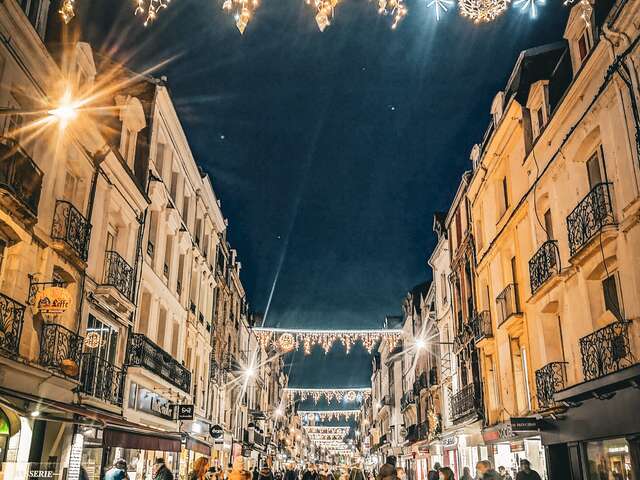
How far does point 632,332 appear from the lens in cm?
1208

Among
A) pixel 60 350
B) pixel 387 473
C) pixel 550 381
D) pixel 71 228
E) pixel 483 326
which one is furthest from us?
pixel 483 326

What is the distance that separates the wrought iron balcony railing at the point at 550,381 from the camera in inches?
624

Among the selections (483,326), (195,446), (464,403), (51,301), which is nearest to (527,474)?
(483,326)

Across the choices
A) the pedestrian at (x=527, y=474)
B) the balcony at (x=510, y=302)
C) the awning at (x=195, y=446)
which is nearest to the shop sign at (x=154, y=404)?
the awning at (x=195, y=446)

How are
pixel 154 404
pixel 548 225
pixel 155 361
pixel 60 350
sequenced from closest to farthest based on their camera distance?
1. pixel 60 350
2. pixel 548 225
3. pixel 155 361
4. pixel 154 404

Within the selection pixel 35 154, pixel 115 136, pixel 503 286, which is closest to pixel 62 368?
pixel 35 154

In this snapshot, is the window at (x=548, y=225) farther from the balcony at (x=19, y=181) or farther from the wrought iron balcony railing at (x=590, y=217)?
the balcony at (x=19, y=181)

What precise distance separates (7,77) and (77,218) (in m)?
4.05

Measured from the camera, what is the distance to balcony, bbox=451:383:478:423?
83.1 feet

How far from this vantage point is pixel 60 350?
48.9 feet

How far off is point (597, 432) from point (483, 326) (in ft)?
33.0

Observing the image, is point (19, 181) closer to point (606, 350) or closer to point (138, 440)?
point (138, 440)

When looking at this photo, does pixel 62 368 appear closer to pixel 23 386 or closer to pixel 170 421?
pixel 23 386

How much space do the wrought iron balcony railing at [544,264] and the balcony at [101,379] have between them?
12475mm
